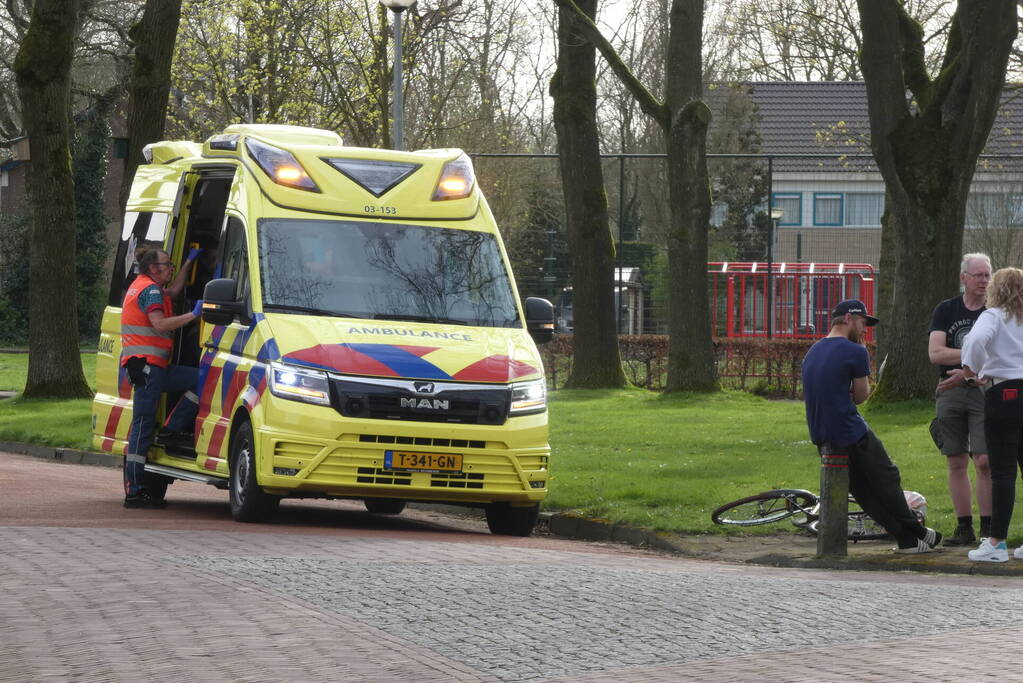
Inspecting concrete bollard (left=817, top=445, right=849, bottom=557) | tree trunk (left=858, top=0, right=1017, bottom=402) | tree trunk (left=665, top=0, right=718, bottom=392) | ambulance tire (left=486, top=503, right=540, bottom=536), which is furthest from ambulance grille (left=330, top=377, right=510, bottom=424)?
tree trunk (left=665, top=0, right=718, bottom=392)

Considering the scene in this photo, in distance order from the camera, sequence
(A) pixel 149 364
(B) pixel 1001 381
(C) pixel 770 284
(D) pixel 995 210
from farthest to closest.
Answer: (D) pixel 995 210 → (C) pixel 770 284 → (A) pixel 149 364 → (B) pixel 1001 381

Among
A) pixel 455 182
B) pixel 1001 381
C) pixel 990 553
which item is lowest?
pixel 990 553

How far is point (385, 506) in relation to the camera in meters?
14.1

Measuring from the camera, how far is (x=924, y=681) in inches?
247

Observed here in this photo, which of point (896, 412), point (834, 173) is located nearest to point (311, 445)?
point (896, 412)

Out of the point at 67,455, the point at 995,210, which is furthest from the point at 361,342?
the point at 995,210

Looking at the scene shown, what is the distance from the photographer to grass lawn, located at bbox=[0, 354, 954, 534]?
13562mm

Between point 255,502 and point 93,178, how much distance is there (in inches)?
1662

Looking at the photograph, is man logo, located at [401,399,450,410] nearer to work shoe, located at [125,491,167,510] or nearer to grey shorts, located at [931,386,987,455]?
work shoe, located at [125,491,167,510]

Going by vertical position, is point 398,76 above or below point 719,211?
above

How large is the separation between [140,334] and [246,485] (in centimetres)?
205

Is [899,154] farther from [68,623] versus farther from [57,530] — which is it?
[68,623]

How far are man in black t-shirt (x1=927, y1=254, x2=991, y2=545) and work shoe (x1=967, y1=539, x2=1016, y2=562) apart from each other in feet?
2.40

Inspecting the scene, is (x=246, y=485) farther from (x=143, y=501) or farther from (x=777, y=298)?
(x=777, y=298)
